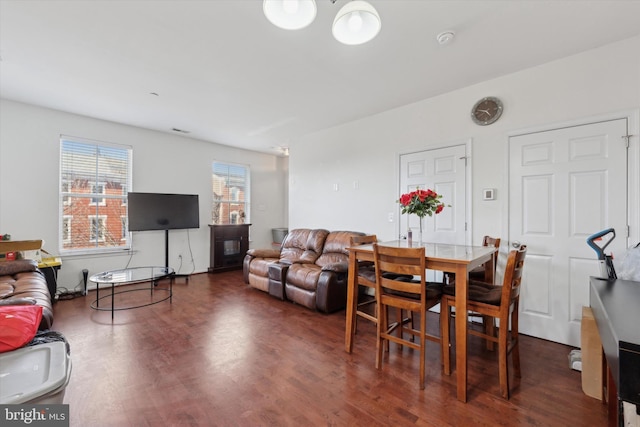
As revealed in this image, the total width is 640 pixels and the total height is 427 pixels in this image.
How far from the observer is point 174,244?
5145 millimetres

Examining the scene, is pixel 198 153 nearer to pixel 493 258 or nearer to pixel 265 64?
pixel 265 64

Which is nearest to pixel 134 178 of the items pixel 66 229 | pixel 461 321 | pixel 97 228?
pixel 97 228

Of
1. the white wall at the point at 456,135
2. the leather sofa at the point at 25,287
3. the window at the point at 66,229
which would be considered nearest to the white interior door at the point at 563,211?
the white wall at the point at 456,135

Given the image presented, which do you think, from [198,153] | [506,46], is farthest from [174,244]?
[506,46]

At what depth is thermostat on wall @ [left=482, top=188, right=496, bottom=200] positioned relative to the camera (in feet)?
9.63

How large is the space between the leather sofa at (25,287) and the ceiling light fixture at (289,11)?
7.95 feet

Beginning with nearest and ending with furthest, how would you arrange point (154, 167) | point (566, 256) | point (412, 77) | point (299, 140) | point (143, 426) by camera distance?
point (143, 426) → point (566, 256) → point (412, 77) → point (154, 167) → point (299, 140)

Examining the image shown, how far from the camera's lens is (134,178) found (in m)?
4.69

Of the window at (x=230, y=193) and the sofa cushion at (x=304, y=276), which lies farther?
the window at (x=230, y=193)

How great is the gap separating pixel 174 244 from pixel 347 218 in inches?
130

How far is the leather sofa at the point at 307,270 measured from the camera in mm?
3281

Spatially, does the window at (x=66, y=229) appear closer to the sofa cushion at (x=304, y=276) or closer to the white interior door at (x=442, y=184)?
the sofa cushion at (x=304, y=276)

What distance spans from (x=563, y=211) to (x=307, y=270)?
2.73 metres

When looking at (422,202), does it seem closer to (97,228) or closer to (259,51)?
(259,51)
